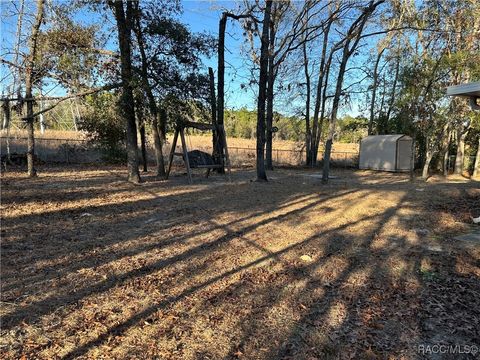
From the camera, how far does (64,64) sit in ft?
32.0

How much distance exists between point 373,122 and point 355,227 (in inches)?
828

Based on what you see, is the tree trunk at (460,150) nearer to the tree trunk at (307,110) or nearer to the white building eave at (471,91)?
the tree trunk at (307,110)

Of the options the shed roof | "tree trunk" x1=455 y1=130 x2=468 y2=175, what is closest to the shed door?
"tree trunk" x1=455 y1=130 x2=468 y2=175

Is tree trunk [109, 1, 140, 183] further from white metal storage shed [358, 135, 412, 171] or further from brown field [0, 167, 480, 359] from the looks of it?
white metal storage shed [358, 135, 412, 171]

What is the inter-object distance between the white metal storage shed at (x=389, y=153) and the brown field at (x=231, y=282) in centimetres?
1525

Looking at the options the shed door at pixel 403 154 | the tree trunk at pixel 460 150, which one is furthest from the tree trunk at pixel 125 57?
the tree trunk at pixel 460 150

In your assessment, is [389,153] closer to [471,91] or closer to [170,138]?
[471,91]

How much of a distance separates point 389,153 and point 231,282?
1988 cm

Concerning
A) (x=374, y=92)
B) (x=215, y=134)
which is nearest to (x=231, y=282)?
(x=215, y=134)

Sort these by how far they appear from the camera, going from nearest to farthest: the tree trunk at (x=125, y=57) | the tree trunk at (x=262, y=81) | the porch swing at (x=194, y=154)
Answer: the tree trunk at (x=125, y=57), the tree trunk at (x=262, y=81), the porch swing at (x=194, y=154)

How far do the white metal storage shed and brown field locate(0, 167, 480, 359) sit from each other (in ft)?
50.0

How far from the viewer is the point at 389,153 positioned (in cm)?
2145

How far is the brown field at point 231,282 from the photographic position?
2693 millimetres

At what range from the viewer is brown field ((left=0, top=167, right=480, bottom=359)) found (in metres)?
2.69
